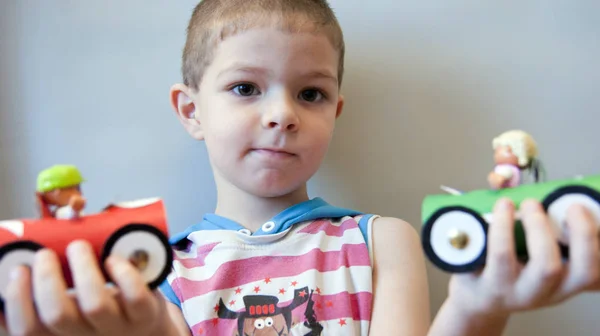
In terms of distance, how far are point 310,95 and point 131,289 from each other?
514 mm

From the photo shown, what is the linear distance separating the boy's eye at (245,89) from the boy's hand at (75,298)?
426 mm

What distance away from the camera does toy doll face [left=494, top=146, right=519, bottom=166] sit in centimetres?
55

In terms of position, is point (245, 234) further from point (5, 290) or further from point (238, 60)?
point (5, 290)

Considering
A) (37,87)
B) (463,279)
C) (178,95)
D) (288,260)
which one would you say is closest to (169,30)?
(178,95)

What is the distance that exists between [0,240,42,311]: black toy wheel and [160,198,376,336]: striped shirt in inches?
13.2

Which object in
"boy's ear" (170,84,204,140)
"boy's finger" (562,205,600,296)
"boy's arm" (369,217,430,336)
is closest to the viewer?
"boy's finger" (562,205,600,296)

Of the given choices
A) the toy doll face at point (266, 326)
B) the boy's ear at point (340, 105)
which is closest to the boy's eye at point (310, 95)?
the boy's ear at point (340, 105)

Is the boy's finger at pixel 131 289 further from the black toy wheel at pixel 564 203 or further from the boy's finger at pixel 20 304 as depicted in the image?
the black toy wheel at pixel 564 203

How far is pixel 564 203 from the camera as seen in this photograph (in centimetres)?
49

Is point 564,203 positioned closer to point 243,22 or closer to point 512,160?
point 512,160

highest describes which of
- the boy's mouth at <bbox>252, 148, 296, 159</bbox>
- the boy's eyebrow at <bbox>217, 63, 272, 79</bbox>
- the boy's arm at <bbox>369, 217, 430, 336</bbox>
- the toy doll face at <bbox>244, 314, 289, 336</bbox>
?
the boy's eyebrow at <bbox>217, 63, 272, 79</bbox>

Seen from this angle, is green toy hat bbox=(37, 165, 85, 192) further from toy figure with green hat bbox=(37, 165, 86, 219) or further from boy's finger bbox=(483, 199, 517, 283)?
boy's finger bbox=(483, 199, 517, 283)

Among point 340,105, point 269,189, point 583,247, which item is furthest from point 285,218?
point 583,247

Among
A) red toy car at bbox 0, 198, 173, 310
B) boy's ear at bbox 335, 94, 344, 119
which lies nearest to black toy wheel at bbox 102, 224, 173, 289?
red toy car at bbox 0, 198, 173, 310
